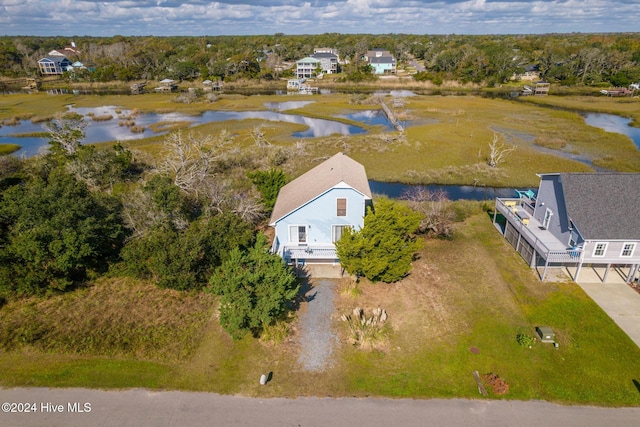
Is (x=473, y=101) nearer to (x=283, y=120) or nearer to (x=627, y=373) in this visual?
(x=283, y=120)

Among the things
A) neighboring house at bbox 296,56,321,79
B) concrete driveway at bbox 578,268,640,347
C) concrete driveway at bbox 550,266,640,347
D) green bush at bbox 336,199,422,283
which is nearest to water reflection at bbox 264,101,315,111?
neighboring house at bbox 296,56,321,79

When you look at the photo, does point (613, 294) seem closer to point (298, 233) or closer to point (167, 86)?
point (298, 233)

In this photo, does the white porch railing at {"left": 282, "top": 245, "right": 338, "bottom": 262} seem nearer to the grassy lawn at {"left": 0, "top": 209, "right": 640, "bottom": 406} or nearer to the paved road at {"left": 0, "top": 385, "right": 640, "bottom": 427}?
the grassy lawn at {"left": 0, "top": 209, "right": 640, "bottom": 406}

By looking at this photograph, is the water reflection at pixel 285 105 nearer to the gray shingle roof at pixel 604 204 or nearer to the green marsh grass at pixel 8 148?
the green marsh grass at pixel 8 148

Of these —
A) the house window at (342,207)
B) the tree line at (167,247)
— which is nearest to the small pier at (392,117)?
the tree line at (167,247)

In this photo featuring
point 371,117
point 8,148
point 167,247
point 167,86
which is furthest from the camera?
point 167,86

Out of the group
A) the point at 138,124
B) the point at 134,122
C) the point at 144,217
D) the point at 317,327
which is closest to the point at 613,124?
the point at 317,327

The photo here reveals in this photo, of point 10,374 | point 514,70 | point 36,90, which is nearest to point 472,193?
point 10,374
